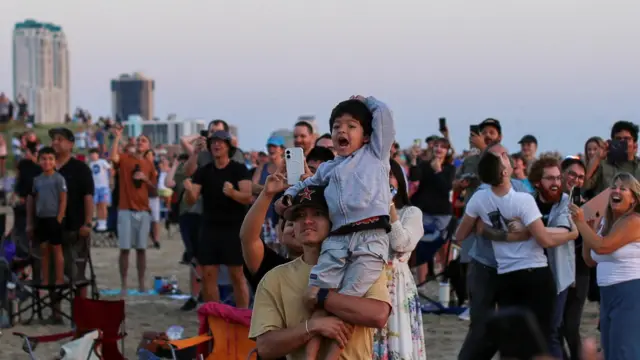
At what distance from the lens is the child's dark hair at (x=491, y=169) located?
6.74 meters

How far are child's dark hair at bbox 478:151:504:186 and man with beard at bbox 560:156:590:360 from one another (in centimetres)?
96

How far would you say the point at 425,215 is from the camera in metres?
11.9

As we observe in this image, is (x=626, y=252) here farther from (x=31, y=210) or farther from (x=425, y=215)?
(x=31, y=210)

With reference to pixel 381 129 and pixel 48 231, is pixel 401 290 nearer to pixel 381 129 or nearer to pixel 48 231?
pixel 381 129

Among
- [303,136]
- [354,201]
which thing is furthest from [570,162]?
[354,201]

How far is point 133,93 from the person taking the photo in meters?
96.9

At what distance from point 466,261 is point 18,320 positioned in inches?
184

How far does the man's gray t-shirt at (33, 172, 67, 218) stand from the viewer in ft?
33.9

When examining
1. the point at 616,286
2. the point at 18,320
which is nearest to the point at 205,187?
the point at 18,320

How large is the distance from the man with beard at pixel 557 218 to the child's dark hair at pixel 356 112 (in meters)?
3.28

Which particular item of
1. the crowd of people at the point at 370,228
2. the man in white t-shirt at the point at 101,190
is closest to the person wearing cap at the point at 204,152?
the crowd of people at the point at 370,228

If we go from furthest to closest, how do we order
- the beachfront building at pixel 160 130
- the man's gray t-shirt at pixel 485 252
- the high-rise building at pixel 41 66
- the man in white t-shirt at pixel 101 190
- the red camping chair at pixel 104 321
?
the high-rise building at pixel 41 66
the beachfront building at pixel 160 130
the man in white t-shirt at pixel 101 190
the red camping chair at pixel 104 321
the man's gray t-shirt at pixel 485 252

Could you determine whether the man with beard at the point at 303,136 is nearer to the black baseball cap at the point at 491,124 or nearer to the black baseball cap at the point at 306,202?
the black baseball cap at the point at 491,124

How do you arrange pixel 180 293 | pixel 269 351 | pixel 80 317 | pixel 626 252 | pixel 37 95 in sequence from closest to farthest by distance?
1. pixel 269 351
2. pixel 626 252
3. pixel 80 317
4. pixel 180 293
5. pixel 37 95
